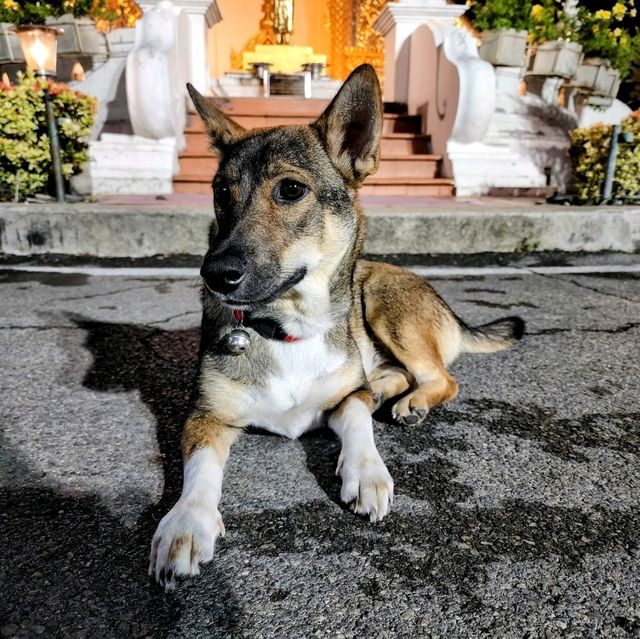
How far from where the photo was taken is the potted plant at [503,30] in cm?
963

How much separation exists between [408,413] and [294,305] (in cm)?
68

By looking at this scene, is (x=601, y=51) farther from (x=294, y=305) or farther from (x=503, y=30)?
(x=294, y=305)

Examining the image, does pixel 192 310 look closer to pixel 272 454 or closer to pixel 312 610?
pixel 272 454

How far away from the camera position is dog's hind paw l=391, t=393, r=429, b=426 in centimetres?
235

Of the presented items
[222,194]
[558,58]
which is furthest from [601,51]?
[222,194]

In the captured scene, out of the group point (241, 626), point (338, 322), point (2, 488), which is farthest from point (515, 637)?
point (2, 488)

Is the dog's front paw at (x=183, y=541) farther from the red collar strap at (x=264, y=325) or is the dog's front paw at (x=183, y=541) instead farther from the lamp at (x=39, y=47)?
the lamp at (x=39, y=47)

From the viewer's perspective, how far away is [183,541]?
4.91 feet

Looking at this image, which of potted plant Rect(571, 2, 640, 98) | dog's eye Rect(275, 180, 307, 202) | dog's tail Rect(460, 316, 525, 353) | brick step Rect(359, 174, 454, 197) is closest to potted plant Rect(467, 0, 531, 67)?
potted plant Rect(571, 2, 640, 98)

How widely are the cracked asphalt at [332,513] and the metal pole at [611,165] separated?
174 inches

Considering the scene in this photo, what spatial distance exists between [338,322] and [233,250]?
2.02 feet

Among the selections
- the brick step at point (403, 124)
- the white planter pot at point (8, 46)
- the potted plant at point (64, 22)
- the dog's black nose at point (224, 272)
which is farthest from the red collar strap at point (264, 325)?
the white planter pot at point (8, 46)

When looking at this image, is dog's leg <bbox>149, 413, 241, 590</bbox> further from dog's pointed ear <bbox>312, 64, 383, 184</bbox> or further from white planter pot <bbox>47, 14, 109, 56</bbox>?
white planter pot <bbox>47, 14, 109, 56</bbox>

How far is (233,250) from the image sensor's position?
1.95 meters
